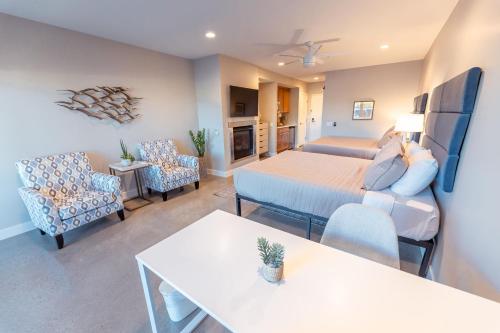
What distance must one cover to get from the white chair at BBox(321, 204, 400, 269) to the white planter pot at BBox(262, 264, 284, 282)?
1.70 ft

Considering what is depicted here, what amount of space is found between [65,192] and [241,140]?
342 centimetres

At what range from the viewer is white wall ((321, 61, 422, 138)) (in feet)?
15.8

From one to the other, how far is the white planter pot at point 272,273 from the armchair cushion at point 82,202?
253 centimetres

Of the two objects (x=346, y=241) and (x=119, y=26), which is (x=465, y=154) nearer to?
(x=346, y=241)

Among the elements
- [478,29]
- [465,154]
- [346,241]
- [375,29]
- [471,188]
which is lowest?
[346,241]

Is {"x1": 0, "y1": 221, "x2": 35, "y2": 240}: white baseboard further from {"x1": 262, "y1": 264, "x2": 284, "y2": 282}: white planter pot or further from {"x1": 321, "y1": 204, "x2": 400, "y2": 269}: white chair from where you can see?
{"x1": 321, "y1": 204, "x2": 400, "y2": 269}: white chair

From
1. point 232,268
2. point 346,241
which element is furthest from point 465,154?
point 232,268

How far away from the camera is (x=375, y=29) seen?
2926mm

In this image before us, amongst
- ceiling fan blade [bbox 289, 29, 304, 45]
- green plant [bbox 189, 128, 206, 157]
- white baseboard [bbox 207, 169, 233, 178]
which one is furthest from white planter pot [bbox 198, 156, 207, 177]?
ceiling fan blade [bbox 289, 29, 304, 45]

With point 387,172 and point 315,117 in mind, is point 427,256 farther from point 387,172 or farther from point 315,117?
point 315,117

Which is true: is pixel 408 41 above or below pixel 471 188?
above

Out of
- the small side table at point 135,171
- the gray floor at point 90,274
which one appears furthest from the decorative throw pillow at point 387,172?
the small side table at point 135,171

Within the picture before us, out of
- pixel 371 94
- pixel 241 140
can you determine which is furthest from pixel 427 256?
pixel 371 94

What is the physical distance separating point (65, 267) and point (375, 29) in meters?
4.66
